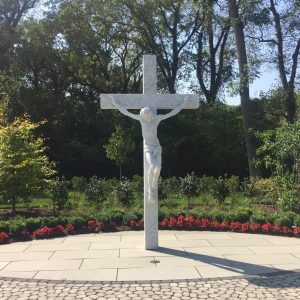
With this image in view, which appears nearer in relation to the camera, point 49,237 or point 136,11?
point 49,237

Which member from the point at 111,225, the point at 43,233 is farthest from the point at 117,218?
the point at 43,233

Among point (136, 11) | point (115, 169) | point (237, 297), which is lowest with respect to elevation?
point (237, 297)

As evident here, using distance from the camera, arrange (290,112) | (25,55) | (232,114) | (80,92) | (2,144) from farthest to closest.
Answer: (80,92), (25,55), (232,114), (290,112), (2,144)

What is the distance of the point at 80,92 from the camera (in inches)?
1086

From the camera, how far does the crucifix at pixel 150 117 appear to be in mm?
7656

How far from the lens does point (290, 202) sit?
11.6 meters

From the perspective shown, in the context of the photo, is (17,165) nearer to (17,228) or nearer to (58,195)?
(58,195)

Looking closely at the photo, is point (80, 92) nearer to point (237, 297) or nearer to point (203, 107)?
point (203, 107)

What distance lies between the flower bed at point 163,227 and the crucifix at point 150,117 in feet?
7.62

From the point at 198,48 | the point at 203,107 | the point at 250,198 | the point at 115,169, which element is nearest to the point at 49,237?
the point at 250,198

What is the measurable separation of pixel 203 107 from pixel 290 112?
6.26m

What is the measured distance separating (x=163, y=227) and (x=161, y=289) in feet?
15.3

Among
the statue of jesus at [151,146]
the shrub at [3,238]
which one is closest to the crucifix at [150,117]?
the statue of jesus at [151,146]

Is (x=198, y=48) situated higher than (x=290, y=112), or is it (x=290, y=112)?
(x=198, y=48)
